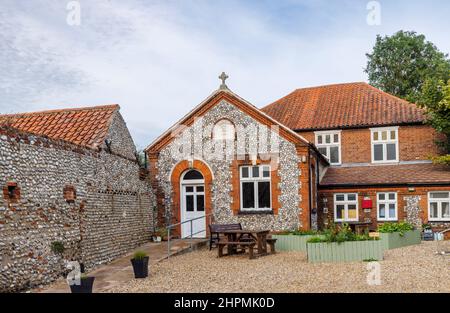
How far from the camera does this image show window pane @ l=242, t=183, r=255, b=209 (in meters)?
20.6

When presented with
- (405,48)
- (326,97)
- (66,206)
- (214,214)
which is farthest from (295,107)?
(66,206)

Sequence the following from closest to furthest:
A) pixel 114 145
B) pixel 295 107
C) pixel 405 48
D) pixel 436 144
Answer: pixel 114 145 → pixel 436 144 → pixel 295 107 → pixel 405 48

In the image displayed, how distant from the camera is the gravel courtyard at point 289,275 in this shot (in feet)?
35.4

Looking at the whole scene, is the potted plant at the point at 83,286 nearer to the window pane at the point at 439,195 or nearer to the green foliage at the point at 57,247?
the green foliage at the point at 57,247

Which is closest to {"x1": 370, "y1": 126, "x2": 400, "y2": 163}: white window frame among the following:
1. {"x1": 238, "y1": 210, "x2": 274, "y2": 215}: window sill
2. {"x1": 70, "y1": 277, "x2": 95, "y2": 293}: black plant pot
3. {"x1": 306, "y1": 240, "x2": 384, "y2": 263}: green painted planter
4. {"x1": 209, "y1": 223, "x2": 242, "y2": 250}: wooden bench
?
{"x1": 238, "y1": 210, "x2": 274, "y2": 215}: window sill

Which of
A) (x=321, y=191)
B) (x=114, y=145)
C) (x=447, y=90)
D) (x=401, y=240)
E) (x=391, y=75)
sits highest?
(x=391, y=75)

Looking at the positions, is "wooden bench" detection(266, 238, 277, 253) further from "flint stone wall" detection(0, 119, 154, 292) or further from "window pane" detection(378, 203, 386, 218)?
"window pane" detection(378, 203, 386, 218)

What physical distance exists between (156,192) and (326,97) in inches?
469

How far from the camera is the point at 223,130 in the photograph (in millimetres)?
20984

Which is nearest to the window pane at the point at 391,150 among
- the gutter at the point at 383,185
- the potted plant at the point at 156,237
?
the gutter at the point at 383,185

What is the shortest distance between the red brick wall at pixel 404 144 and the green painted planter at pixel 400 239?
6.05 meters

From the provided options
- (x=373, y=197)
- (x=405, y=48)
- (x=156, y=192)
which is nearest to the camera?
(x=156, y=192)

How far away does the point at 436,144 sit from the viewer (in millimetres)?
24188

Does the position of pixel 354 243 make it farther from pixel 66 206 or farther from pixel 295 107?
pixel 295 107
